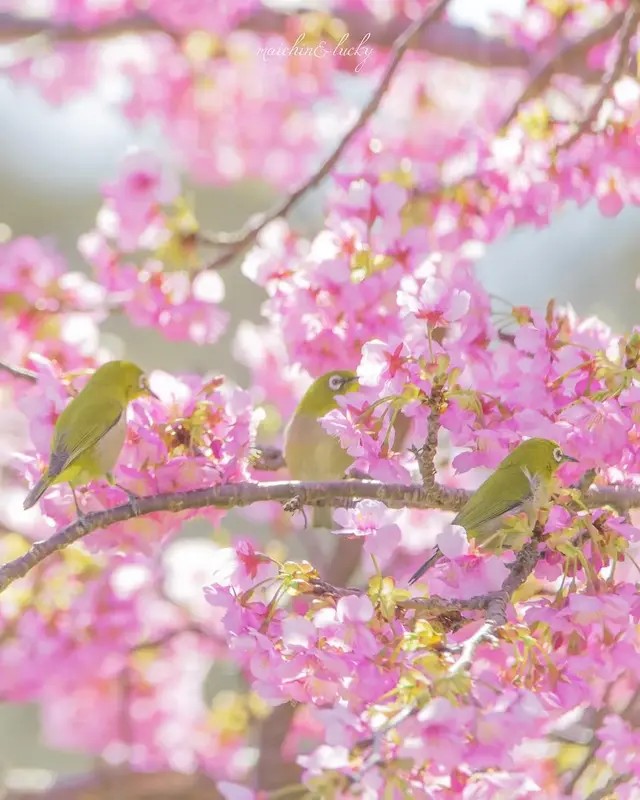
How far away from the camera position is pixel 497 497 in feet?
5.19

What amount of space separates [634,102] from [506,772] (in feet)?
5.75

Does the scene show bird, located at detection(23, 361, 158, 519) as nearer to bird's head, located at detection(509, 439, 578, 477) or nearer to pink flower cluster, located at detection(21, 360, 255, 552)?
pink flower cluster, located at detection(21, 360, 255, 552)

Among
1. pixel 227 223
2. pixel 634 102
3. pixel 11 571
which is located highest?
pixel 227 223

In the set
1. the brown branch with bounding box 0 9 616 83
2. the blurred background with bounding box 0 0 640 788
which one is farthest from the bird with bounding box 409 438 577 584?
the blurred background with bounding box 0 0 640 788

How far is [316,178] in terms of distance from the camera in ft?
7.52

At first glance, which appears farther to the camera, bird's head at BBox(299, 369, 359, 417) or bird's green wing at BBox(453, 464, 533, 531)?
bird's head at BBox(299, 369, 359, 417)

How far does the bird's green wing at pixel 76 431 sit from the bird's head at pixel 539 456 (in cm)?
72

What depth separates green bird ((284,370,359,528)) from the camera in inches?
89.0

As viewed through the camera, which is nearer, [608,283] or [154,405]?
[154,405]

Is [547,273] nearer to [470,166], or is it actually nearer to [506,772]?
[470,166]

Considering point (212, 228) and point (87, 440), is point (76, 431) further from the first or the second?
point (212, 228)

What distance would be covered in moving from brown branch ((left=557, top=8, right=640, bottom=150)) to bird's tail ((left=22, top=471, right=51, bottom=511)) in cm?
134

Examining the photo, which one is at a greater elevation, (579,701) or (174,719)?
(579,701)

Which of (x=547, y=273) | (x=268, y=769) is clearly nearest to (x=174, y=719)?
(x=268, y=769)
